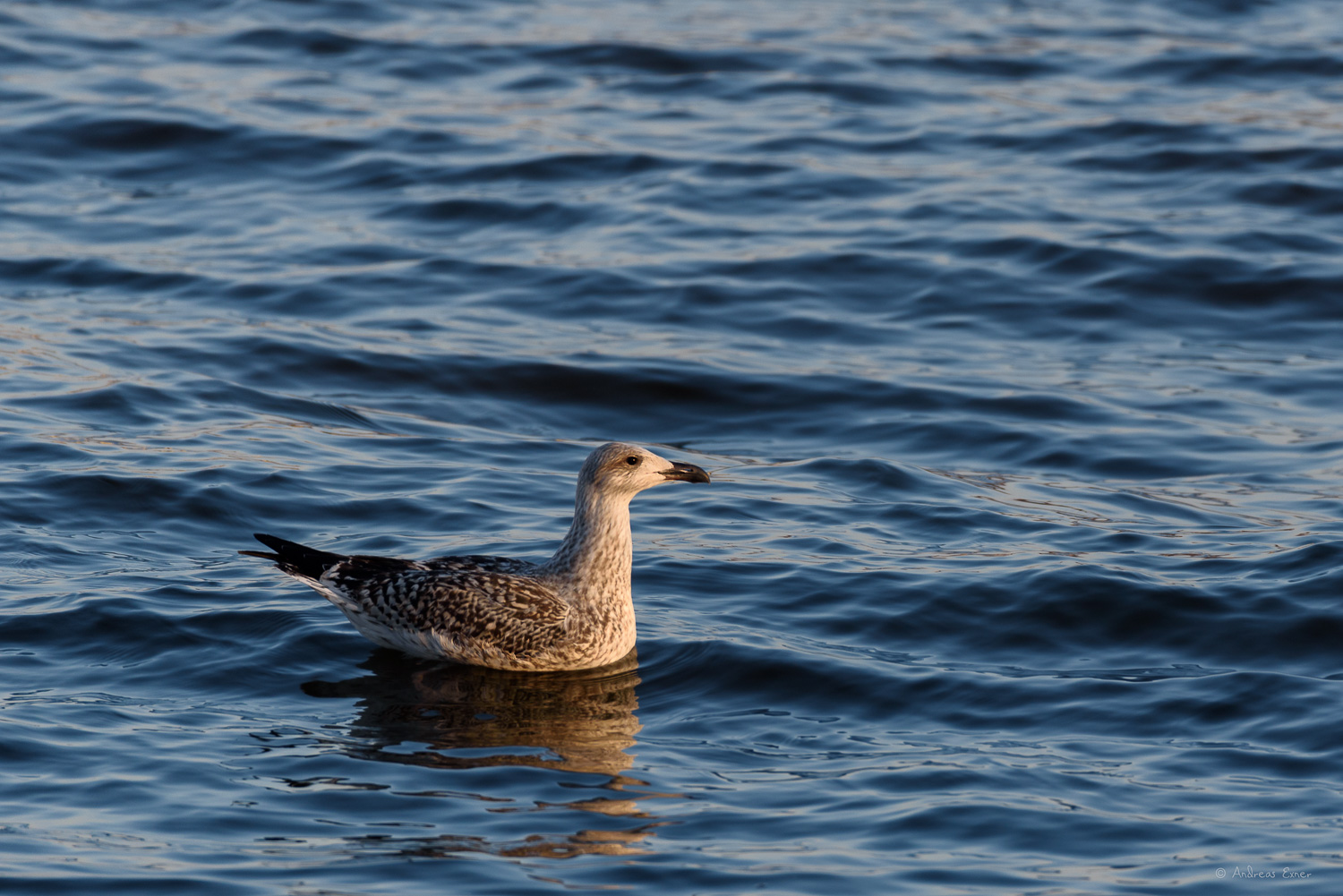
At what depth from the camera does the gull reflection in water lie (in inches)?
313

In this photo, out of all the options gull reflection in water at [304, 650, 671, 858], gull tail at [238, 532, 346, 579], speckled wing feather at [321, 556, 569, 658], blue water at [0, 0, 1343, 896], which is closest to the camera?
gull reflection in water at [304, 650, 671, 858]

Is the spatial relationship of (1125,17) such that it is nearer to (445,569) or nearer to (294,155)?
(294,155)

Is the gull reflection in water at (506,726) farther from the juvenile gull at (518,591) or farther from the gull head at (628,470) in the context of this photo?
the gull head at (628,470)

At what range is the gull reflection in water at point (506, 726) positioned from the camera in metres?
7.95

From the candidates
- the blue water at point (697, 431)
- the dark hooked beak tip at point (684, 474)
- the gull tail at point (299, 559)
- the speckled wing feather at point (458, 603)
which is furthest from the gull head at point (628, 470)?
the gull tail at point (299, 559)

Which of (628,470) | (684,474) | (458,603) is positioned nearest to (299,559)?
(458,603)

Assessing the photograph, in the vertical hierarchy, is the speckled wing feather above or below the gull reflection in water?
above

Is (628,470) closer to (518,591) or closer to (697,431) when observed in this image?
(518,591)

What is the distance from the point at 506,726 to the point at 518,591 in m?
1.00

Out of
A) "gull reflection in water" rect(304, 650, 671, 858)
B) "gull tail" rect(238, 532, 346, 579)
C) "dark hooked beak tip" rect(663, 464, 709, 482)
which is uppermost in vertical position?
"dark hooked beak tip" rect(663, 464, 709, 482)

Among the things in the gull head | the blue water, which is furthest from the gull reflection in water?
the gull head

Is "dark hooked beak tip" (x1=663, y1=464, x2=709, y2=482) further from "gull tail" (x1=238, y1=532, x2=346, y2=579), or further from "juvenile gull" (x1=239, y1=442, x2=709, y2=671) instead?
"gull tail" (x1=238, y1=532, x2=346, y2=579)

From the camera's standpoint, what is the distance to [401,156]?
21.5m

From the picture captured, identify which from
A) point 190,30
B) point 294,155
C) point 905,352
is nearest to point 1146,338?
point 905,352
